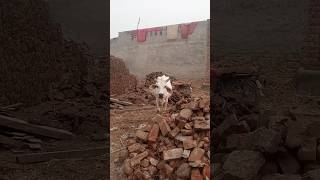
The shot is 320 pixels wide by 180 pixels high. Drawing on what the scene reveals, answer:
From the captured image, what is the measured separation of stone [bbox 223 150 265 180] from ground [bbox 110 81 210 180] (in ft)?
7.19

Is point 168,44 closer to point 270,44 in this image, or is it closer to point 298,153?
point 270,44

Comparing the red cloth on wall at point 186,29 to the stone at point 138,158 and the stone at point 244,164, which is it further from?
the stone at point 244,164

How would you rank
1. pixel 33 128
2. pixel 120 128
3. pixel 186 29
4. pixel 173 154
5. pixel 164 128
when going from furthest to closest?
pixel 186 29 → pixel 120 128 → pixel 164 128 → pixel 173 154 → pixel 33 128

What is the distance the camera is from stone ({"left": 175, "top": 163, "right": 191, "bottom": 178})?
4883 millimetres

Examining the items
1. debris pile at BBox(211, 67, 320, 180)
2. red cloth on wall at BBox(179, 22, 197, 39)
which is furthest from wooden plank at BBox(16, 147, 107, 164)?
red cloth on wall at BBox(179, 22, 197, 39)

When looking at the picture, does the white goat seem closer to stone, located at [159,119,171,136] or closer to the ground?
the ground

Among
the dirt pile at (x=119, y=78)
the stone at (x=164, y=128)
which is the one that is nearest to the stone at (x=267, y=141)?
the stone at (x=164, y=128)

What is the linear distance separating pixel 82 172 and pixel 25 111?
848 millimetres

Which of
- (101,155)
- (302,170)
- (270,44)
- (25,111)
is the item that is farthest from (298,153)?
(25,111)

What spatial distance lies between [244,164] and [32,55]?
92.4 inches

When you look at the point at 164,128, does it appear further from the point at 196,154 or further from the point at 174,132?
the point at 196,154

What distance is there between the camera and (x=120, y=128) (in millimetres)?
7168

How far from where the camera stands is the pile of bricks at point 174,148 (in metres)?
4.94

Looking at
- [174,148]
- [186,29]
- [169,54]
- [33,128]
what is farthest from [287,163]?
[169,54]
